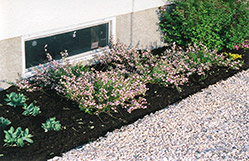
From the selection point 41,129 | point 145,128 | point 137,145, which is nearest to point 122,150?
point 137,145

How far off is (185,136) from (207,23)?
3.56 m

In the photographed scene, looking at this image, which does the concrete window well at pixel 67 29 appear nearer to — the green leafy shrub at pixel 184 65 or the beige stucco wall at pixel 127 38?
the beige stucco wall at pixel 127 38

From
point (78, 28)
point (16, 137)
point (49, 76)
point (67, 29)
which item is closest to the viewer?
point (16, 137)

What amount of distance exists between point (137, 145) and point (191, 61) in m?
2.77

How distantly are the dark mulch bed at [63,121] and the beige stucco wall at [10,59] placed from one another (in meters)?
0.22

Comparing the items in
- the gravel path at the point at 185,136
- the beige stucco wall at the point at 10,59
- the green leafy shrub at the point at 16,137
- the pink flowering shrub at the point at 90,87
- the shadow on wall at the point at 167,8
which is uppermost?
the shadow on wall at the point at 167,8

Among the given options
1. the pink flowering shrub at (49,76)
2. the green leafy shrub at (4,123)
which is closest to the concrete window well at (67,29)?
the pink flowering shrub at (49,76)

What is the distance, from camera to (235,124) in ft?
19.1

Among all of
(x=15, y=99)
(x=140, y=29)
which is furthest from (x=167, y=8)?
(x=15, y=99)

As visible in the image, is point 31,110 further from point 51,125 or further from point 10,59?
point 10,59

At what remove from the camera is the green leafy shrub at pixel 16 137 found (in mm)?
4898

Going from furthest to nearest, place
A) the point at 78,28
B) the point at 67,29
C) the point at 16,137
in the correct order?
the point at 78,28 → the point at 67,29 → the point at 16,137

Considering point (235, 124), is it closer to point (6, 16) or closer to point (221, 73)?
point (221, 73)

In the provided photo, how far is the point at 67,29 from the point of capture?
683 cm
